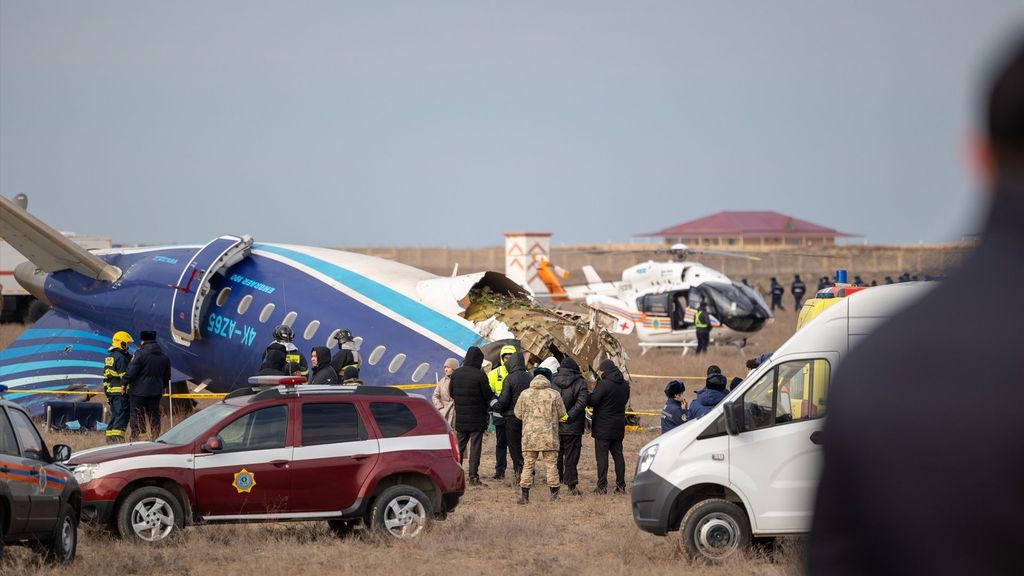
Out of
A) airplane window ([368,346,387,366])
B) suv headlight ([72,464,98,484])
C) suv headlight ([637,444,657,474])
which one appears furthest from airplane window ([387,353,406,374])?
suv headlight ([637,444,657,474])

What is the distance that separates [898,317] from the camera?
186cm

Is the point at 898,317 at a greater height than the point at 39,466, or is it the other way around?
the point at 898,317

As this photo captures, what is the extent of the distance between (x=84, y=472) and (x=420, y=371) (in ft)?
25.7

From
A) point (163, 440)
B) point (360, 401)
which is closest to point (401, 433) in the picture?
point (360, 401)

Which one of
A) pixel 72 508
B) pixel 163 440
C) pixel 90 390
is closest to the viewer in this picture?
pixel 72 508

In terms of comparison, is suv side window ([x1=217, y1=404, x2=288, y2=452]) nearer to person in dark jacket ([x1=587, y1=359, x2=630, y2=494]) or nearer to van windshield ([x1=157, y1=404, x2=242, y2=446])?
van windshield ([x1=157, y1=404, x2=242, y2=446])

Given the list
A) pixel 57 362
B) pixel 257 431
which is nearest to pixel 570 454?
pixel 257 431

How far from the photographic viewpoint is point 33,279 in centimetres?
2559

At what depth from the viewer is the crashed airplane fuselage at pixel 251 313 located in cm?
2050

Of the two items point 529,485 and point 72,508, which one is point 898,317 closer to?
point 72,508

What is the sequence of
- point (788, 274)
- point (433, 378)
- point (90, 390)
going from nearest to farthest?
point (433, 378) → point (90, 390) → point (788, 274)

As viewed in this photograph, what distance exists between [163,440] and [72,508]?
5.32ft

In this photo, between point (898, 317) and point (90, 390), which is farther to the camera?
point (90, 390)

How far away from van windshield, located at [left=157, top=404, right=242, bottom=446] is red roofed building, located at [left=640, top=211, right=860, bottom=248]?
13190 cm
